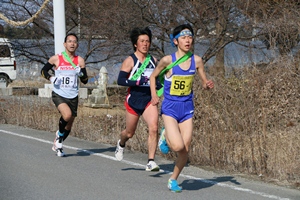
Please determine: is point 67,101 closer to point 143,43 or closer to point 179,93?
point 143,43

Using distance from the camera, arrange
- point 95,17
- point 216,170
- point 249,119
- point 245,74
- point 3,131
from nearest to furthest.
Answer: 1. point 216,170
2. point 249,119
3. point 245,74
4. point 3,131
5. point 95,17

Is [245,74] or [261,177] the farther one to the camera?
[245,74]

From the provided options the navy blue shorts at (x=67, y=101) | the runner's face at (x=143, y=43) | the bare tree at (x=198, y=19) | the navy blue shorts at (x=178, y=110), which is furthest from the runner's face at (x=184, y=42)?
the bare tree at (x=198, y=19)

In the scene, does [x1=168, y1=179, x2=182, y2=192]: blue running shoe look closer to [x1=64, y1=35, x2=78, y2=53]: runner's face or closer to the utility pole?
[x1=64, y1=35, x2=78, y2=53]: runner's face

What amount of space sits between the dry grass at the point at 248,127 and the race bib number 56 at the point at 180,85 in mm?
1804

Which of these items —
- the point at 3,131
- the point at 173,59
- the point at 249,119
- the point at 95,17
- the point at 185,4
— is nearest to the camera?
the point at 173,59

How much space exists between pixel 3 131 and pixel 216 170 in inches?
244

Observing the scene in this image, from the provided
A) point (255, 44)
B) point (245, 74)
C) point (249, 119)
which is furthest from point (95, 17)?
point (249, 119)

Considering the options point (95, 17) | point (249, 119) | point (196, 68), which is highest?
point (95, 17)

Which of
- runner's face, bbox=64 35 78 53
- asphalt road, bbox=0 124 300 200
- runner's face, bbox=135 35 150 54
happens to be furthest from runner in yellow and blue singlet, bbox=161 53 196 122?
runner's face, bbox=64 35 78 53

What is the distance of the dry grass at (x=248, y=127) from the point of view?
29.4 ft

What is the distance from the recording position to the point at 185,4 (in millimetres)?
16438

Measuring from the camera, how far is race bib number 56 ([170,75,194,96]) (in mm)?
→ 7469

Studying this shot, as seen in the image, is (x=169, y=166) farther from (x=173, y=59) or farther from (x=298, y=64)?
(x=298, y=64)
